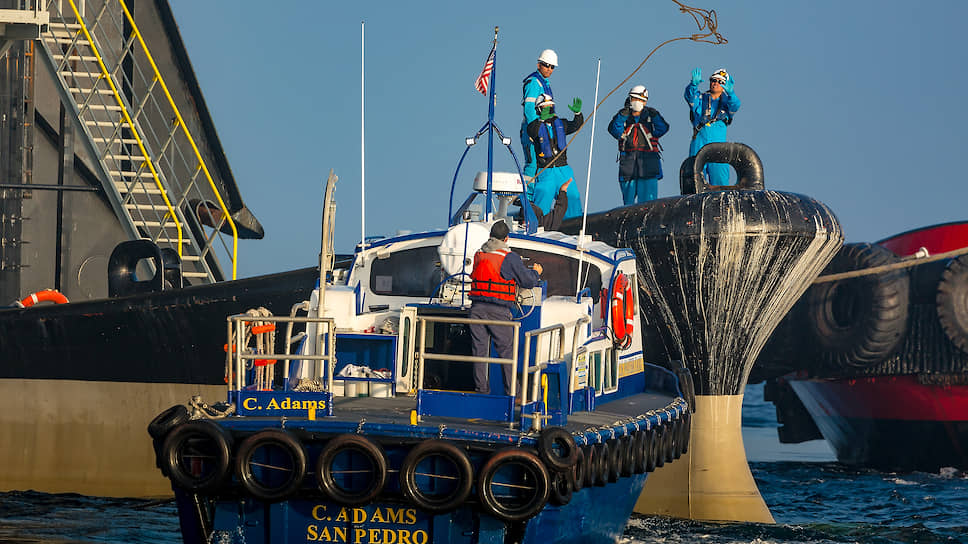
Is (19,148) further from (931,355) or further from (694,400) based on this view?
(931,355)

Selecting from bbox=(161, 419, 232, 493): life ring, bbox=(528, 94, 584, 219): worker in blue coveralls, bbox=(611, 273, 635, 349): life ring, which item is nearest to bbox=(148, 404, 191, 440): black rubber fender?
bbox=(161, 419, 232, 493): life ring

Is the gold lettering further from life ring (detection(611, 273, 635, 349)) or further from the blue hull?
life ring (detection(611, 273, 635, 349))

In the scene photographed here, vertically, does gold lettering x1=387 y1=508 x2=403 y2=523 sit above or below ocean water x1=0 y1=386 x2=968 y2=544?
above

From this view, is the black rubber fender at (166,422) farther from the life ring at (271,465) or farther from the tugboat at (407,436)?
the life ring at (271,465)

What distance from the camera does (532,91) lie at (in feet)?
49.2

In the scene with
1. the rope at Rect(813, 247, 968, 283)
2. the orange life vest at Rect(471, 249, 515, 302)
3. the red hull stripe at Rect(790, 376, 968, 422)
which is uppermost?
the rope at Rect(813, 247, 968, 283)

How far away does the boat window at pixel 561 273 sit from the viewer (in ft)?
39.1

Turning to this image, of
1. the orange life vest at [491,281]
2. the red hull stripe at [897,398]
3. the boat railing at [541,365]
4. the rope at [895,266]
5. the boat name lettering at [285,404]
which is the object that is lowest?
the red hull stripe at [897,398]

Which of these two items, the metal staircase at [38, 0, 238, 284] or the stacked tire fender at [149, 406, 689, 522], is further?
the metal staircase at [38, 0, 238, 284]

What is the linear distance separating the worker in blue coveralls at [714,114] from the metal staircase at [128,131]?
647cm

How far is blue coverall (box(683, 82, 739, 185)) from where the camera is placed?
653 inches

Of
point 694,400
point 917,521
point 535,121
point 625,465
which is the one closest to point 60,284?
point 535,121

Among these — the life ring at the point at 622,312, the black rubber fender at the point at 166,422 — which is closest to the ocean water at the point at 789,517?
the life ring at the point at 622,312

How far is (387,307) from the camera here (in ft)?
37.3
